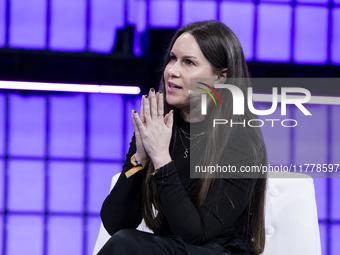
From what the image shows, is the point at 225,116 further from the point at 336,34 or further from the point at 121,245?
the point at 336,34

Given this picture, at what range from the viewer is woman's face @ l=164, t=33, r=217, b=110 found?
1259 mm

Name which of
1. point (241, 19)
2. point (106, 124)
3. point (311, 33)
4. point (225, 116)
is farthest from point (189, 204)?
point (311, 33)

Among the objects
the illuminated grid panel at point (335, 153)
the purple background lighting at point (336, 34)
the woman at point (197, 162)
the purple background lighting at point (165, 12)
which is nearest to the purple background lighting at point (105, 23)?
the purple background lighting at point (165, 12)

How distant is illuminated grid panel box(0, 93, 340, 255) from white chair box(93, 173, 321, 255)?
0.73m

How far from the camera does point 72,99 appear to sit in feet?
7.63

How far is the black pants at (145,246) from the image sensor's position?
40.6 inches

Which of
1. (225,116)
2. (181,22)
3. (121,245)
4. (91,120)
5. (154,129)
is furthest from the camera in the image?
(91,120)

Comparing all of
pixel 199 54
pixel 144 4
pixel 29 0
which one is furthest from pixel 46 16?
pixel 199 54

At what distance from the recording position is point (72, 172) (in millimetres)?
2389

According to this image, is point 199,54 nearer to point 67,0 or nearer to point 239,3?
point 239,3

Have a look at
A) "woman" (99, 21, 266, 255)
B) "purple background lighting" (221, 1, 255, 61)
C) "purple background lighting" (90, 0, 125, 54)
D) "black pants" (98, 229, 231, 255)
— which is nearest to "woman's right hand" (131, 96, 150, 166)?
"woman" (99, 21, 266, 255)

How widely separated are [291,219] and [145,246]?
72cm

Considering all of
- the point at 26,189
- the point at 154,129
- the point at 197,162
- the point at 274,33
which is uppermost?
the point at 274,33

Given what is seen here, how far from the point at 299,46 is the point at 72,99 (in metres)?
1.50
